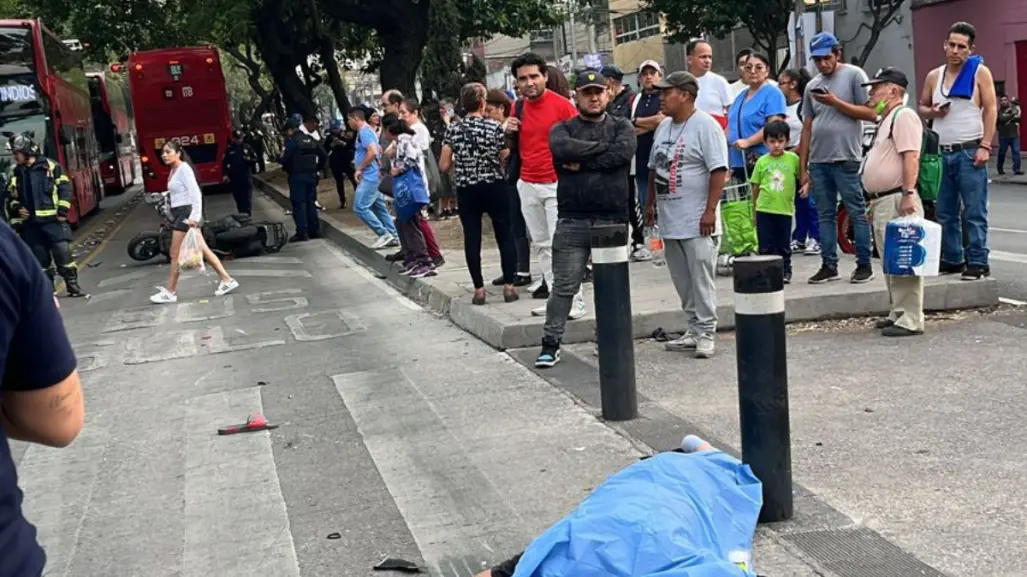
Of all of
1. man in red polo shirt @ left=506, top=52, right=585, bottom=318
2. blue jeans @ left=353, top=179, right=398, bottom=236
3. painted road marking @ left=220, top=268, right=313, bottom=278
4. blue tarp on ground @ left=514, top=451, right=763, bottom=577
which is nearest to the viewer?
blue tarp on ground @ left=514, top=451, right=763, bottom=577

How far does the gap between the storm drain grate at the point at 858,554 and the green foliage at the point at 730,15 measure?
102ft

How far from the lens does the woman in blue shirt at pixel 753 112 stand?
9.73 m

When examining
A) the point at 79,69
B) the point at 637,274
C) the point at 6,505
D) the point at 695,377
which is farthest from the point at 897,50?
the point at 6,505

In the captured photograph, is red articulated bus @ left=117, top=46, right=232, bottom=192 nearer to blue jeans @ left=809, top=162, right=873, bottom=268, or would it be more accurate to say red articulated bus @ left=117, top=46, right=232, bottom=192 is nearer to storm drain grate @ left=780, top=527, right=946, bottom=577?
blue jeans @ left=809, top=162, right=873, bottom=268

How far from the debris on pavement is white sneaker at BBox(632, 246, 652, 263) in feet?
23.9

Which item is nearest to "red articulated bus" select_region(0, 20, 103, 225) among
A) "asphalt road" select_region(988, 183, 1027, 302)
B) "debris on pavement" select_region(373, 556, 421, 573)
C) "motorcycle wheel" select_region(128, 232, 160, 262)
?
"motorcycle wheel" select_region(128, 232, 160, 262)

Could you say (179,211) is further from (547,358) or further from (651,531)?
(651,531)

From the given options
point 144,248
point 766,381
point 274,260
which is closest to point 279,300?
point 274,260

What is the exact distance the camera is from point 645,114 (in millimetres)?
10391

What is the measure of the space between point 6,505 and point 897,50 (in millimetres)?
35325

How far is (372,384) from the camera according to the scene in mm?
7547

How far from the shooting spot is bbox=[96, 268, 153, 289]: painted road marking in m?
14.8

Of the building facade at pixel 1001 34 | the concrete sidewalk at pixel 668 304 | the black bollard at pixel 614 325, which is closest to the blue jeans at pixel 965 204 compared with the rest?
the concrete sidewalk at pixel 668 304

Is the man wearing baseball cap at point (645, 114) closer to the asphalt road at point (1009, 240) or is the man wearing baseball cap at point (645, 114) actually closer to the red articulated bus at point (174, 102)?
the asphalt road at point (1009, 240)
